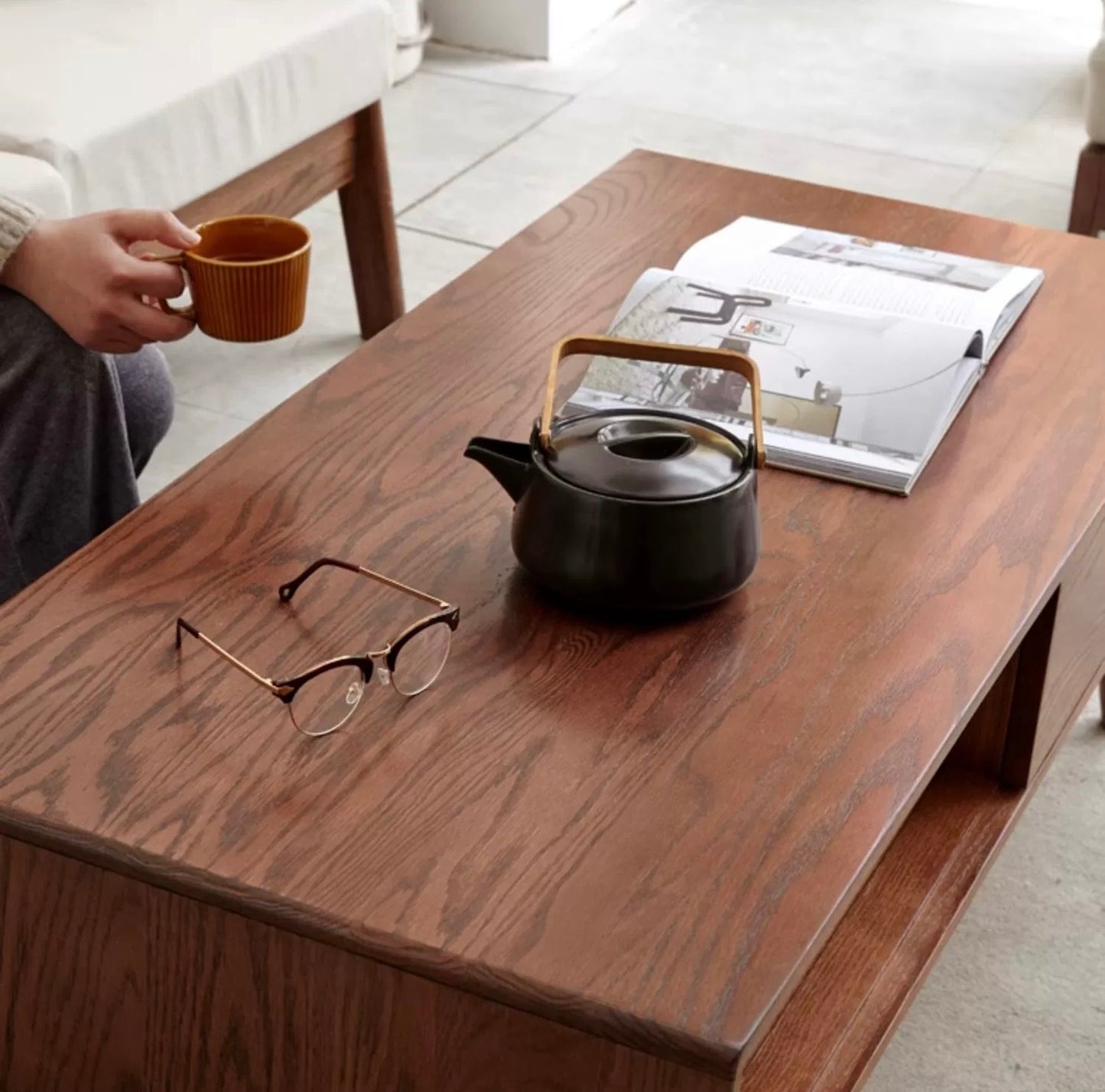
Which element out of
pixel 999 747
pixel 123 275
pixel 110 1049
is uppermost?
pixel 123 275

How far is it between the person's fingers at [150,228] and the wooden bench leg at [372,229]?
0.89m

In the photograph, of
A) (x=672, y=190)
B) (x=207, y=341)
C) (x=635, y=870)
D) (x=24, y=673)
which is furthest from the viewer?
(x=207, y=341)

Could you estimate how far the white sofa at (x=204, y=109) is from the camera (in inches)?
68.2

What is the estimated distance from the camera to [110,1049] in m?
0.95

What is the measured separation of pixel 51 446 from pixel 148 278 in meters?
0.22

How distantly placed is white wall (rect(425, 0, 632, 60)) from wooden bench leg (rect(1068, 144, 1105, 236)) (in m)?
1.34

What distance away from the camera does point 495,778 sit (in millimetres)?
873

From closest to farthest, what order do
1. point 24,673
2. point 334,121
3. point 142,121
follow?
point 24,673 < point 142,121 < point 334,121

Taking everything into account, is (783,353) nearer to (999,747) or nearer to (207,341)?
(999,747)

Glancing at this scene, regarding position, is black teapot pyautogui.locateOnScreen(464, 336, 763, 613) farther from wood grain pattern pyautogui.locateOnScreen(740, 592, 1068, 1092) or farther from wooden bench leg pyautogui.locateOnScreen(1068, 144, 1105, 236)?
wooden bench leg pyautogui.locateOnScreen(1068, 144, 1105, 236)

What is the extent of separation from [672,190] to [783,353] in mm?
394

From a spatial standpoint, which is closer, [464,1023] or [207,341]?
[464,1023]

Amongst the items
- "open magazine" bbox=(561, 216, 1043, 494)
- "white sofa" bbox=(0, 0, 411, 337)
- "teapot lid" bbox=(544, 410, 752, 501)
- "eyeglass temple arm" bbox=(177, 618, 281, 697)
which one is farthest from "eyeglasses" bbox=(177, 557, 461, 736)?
"white sofa" bbox=(0, 0, 411, 337)

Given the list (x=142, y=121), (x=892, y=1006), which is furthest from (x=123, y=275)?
(x=892, y=1006)
